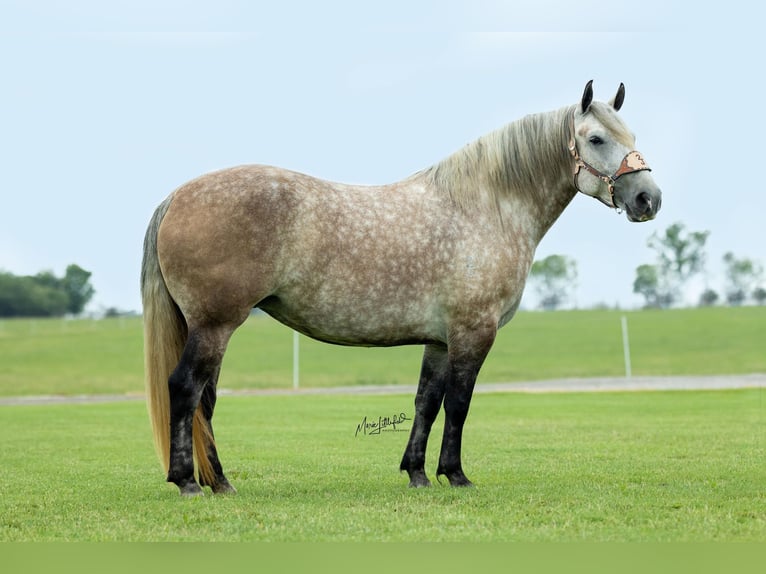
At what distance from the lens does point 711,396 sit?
20.7m

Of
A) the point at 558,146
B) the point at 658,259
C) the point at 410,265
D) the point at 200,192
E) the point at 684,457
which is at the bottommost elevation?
the point at 684,457

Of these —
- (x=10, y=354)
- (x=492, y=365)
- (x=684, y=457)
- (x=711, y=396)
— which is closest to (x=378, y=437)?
(x=684, y=457)

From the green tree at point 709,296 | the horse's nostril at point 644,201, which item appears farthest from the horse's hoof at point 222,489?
the green tree at point 709,296

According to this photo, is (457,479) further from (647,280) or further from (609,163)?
(647,280)

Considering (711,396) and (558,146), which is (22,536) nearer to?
(558,146)

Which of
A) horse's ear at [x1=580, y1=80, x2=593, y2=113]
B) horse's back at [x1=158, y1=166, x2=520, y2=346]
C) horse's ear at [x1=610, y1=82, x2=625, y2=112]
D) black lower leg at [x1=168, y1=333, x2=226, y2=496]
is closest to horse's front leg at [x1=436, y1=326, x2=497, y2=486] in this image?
horse's back at [x1=158, y1=166, x2=520, y2=346]

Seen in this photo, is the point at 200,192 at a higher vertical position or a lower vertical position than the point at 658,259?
lower

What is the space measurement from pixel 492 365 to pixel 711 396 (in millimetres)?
18015

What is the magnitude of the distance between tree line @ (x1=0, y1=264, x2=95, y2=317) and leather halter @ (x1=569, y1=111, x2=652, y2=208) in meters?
76.7

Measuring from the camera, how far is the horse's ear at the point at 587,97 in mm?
6867

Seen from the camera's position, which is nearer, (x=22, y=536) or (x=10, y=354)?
(x=22, y=536)

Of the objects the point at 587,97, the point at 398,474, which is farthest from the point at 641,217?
the point at 398,474

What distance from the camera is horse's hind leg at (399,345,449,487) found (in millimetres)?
7047

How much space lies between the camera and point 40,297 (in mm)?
80062
